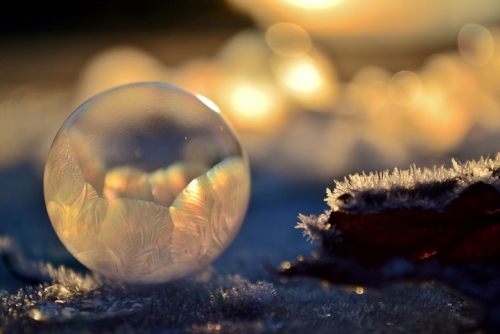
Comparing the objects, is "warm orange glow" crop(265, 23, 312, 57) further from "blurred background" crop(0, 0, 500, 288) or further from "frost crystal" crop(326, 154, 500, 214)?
"frost crystal" crop(326, 154, 500, 214)

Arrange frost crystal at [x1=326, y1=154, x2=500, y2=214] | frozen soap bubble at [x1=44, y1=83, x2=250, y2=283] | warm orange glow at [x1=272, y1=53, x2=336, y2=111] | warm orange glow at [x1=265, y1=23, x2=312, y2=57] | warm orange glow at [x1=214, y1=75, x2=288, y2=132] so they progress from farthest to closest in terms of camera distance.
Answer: warm orange glow at [x1=265, y1=23, x2=312, y2=57], warm orange glow at [x1=272, y1=53, x2=336, y2=111], warm orange glow at [x1=214, y1=75, x2=288, y2=132], frozen soap bubble at [x1=44, y1=83, x2=250, y2=283], frost crystal at [x1=326, y1=154, x2=500, y2=214]

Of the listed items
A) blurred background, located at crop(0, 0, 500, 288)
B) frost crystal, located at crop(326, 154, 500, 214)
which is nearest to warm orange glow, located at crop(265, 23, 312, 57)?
blurred background, located at crop(0, 0, 500, 288)

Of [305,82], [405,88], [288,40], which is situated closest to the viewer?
[305,82]

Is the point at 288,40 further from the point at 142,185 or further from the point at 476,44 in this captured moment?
the point at 142,185

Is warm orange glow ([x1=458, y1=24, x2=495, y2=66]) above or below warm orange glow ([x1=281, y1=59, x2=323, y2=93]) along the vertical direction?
above

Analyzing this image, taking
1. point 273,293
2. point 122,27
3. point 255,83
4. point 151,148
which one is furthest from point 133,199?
point 122,27

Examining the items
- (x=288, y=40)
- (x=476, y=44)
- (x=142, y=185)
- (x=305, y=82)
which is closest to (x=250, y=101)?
(x=305, y=82)
